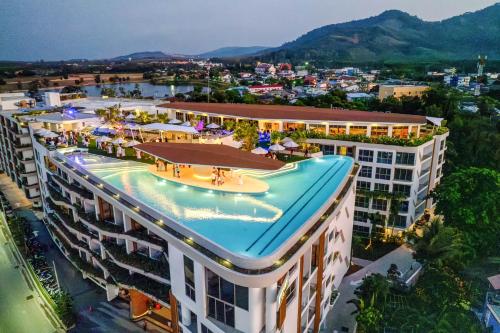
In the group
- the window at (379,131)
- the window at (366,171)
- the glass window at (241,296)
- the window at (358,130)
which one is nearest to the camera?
the glass window at (241,296)

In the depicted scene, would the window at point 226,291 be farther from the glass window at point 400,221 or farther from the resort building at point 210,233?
the glass window at point 400,221

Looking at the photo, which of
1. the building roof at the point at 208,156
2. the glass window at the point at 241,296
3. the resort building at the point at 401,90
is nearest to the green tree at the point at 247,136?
the building roof at the point at 208,156

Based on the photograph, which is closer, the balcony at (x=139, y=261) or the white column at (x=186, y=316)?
the white column at (x=186, y=316)

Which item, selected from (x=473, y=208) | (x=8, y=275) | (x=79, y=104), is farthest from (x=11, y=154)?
(x=473, y=208)

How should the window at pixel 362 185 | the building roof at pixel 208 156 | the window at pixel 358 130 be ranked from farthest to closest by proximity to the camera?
the window at pixel 358 130 → the window at pixel 362 185 → the building roof at pixel 208 156

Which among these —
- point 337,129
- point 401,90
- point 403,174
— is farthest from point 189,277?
point 401,90

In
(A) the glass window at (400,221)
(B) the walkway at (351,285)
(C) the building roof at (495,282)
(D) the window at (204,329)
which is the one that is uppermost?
(D) the window at (204,329)

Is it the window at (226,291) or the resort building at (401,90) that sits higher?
the resort building at (401,90)

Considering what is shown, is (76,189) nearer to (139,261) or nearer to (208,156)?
(139,261)

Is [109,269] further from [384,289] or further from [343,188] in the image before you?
[384,289]
